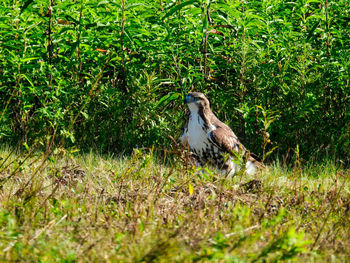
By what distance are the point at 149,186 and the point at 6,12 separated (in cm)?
343

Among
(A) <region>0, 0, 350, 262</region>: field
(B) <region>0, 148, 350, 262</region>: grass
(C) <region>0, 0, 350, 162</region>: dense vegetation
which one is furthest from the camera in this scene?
(C) <region>0, 0, 350, 162</region>: dense vegetation

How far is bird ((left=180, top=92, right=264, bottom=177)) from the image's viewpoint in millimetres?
5883

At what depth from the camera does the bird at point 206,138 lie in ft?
19.3

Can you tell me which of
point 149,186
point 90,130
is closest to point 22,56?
point 90,130

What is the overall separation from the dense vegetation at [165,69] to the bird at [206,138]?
1.67ft

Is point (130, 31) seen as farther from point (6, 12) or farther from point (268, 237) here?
point (268, 237)

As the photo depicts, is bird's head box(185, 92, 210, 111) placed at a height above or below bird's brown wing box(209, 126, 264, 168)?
above

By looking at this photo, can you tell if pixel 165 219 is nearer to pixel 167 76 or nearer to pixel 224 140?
pixel 224 140

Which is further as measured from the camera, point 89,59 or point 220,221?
point 89,59

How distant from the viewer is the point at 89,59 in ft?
22.4

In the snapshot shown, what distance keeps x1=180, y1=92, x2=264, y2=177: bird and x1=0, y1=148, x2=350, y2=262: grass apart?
1.66 ft

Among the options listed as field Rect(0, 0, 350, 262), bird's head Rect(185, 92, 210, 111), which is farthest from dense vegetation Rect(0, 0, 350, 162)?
bird's head Rect(185, 92, 210, 111)

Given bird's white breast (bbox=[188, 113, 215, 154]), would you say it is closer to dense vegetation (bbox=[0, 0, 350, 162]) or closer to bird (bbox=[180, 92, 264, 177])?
bird (bbox=[180, 92, 264, 177])

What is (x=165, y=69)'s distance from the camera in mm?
6883
